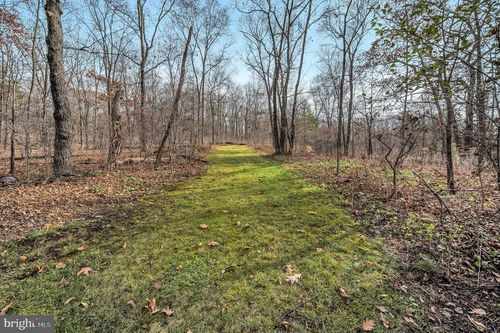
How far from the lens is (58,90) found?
6680 mm

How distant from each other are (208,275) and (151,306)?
2.24ft

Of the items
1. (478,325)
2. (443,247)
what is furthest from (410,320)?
(443,247)

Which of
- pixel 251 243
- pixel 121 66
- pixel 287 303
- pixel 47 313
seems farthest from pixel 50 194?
pixel 121 66

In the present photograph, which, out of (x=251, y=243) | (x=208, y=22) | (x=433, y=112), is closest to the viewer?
(x=251, y=243)

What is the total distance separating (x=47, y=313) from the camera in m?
2.17

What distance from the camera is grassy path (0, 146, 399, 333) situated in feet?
6.98

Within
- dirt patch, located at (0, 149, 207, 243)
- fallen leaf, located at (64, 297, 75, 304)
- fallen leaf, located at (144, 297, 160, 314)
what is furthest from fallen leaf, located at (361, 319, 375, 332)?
dirt patch, located at (0, 149, 207, 243)

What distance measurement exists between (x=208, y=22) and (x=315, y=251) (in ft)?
76.7

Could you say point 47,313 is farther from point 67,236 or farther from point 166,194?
point 166,194

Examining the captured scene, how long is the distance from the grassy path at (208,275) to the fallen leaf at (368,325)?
0.05 metres

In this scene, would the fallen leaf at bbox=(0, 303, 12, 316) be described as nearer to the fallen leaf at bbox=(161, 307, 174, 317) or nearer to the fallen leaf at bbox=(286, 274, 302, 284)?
the fallen leaf at bbox=(161, 307, 174, 317)

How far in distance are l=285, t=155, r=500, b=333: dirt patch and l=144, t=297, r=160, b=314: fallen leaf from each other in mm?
2473

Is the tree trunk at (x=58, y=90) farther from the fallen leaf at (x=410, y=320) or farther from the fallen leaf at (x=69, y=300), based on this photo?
the fallen leaf at (x=410, y=320)

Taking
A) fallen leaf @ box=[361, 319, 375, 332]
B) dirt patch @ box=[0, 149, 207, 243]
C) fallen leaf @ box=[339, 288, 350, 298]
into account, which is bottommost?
fallen leaf @ box=[361, 319, 375, 332]
